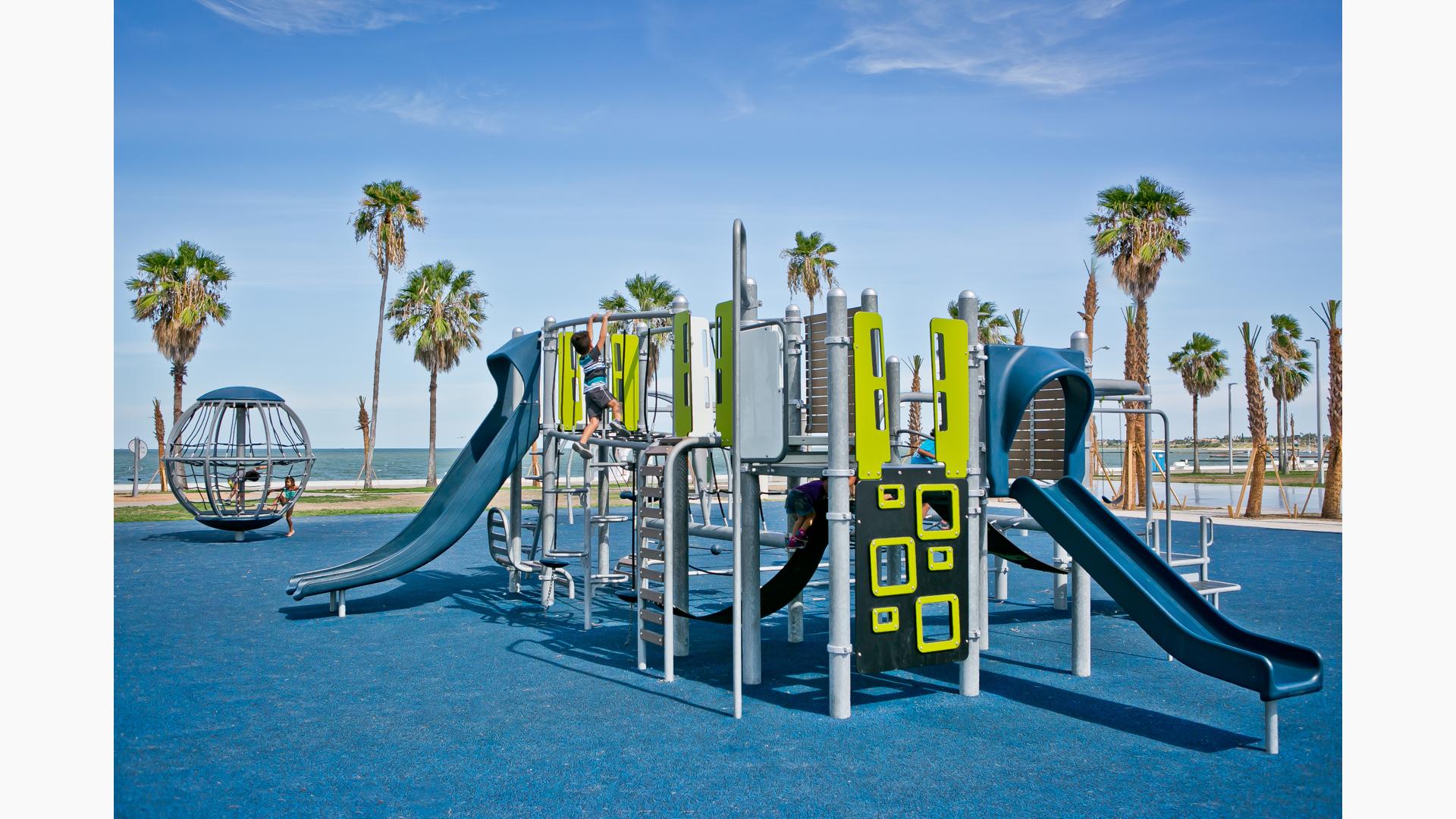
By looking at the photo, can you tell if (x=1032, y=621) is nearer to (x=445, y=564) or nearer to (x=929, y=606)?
(x=929, y=606)

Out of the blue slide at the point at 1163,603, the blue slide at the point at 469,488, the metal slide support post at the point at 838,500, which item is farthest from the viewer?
the blue slide at the point at 469,488

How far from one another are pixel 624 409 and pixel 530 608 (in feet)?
7.92

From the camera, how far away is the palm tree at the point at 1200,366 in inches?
2121

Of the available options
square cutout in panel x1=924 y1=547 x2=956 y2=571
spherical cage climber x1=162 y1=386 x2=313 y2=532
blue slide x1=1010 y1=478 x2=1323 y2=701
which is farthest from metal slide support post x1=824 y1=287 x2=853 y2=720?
spherical cage climber x1=162 y1=386 x2=313 y2=532

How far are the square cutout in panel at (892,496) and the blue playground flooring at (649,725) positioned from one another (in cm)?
137

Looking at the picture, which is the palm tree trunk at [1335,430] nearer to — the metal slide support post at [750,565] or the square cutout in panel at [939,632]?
the square cutout in panel at [939,632]

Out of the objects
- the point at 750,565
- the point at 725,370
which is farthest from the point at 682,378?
the point at 750,565

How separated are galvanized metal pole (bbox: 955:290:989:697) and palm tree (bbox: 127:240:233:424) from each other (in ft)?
103

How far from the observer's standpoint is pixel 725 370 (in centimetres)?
761

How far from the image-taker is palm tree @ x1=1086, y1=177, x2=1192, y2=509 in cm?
2625

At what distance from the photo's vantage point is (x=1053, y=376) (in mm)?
7719

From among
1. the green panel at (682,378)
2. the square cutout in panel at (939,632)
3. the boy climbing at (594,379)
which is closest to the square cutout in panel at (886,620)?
the square cutout in panel at (939,632)

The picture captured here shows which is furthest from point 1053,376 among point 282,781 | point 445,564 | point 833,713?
point 445,564

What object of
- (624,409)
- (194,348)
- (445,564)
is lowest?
(445,564)
